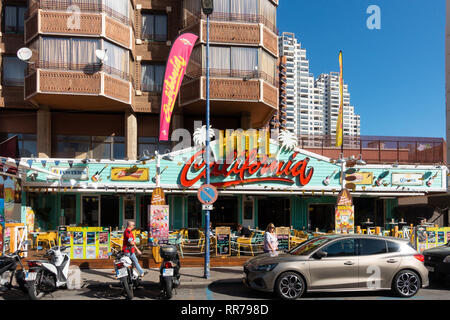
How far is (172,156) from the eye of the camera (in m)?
17.3

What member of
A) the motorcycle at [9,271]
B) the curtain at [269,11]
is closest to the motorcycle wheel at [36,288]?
the motorcycle at [9,271]

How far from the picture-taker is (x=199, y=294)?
32.7 ft

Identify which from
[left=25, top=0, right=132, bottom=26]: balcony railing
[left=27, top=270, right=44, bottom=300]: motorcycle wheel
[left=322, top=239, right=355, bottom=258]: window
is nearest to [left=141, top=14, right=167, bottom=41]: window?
[left=25, top=0, right=132, bottom=26]: balcony railing

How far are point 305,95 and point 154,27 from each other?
162719mm

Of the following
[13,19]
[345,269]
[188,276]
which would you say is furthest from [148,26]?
[345,269]

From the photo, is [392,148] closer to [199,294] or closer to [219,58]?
[219,58]

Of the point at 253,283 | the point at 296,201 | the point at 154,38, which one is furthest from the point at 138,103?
the point at 253,283

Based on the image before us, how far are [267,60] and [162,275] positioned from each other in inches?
609

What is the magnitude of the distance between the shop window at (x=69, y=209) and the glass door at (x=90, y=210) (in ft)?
1.34

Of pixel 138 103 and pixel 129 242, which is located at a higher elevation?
pixel 138 103

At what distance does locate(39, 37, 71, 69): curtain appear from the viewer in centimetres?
1972

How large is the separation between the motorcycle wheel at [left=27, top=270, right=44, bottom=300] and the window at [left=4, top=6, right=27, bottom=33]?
722 inches

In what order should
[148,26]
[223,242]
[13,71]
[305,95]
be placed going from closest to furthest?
[223,242], [13,71], [148,26], [305,95]
